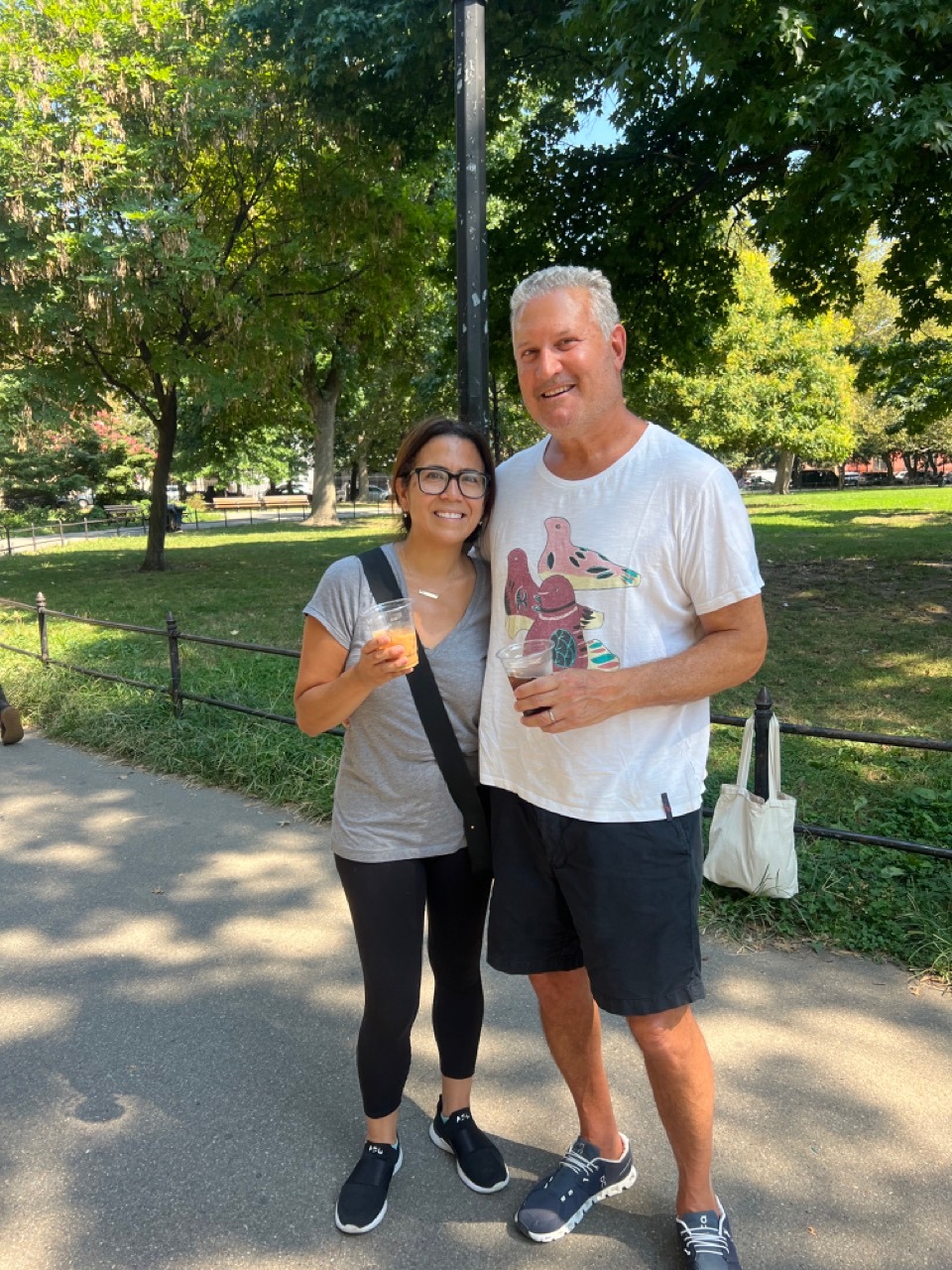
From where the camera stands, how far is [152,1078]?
2887 millimetres

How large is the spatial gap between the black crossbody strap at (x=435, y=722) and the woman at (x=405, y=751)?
2cm

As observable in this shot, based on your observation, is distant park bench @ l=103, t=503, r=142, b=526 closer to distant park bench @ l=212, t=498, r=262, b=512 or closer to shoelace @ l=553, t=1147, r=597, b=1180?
distant park bench @ l=212, t=498, r=262, b=512

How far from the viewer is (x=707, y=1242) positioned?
209cm

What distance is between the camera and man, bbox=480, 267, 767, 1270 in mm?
1861

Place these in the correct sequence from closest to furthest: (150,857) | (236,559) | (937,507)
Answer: (150,857), (236,559), (937,507)

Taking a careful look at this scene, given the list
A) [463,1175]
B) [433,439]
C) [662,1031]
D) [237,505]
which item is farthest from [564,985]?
[237,505]

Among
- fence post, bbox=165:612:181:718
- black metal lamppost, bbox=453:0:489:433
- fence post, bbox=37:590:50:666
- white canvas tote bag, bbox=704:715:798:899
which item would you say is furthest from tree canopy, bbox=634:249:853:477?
white canvas tote bag, bbox=704:715:798:899

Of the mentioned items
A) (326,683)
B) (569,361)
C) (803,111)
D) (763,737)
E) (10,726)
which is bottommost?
(10,726)

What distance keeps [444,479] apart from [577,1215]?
1.82 meters

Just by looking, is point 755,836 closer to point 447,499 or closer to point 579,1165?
point 579,1165

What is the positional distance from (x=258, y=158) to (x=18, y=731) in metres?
11.0

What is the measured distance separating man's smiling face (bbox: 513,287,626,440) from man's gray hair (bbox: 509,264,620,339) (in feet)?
0.04

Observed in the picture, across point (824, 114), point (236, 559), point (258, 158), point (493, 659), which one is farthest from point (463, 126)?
point (236, 559)

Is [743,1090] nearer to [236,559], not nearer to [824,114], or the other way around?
[824,114]
